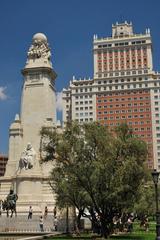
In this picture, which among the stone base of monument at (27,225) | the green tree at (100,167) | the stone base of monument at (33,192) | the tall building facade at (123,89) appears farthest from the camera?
the tall building facade at (123,89)

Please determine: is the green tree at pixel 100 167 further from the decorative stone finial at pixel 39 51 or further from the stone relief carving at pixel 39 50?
the stone relief carving at pixel 39 50

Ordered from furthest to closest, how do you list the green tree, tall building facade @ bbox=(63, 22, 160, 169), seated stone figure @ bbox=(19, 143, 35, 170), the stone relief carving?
tall building facade @ bbox=(63, 22, 160, 169) → the stone relief carving → seated stone figure @ bbox=(19, 143, 35, 170) → the green tree

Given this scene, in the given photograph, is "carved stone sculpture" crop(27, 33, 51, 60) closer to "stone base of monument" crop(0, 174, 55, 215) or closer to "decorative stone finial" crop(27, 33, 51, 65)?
"decorative stone finial" crop(27, 33, 51, 65)

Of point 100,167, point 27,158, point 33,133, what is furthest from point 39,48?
point 100,167

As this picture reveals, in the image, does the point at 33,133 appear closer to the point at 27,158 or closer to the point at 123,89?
the point at 27,158

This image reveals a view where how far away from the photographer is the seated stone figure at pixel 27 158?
53.4m

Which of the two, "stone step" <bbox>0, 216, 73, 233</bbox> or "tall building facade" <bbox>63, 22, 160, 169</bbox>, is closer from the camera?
"stone step" <bbox>0, 216, 73, 233</bbox>

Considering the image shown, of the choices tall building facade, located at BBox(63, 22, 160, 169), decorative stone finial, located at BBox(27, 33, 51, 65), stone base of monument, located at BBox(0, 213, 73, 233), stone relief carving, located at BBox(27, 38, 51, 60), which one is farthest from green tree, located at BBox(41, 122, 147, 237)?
tall building facade, located at BBox(63, 22, 160, 169)

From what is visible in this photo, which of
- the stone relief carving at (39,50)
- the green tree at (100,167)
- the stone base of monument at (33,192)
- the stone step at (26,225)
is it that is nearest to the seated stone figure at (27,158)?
the stone base of monument at (33,192)

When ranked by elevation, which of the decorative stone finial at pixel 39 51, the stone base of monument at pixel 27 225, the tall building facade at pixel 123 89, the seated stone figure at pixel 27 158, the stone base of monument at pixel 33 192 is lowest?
the stone base of monument at pixel 27 225

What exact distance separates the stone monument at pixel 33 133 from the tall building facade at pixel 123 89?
6968 cm

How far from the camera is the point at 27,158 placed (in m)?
53.7

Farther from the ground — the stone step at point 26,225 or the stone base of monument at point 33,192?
the stone base of monument at point 33,192

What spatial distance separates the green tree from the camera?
91.0ft
